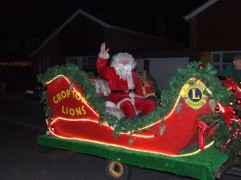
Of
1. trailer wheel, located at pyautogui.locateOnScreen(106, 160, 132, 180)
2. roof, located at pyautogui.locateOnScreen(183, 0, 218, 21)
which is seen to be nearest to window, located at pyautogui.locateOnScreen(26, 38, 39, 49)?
roof, located at pyautogui.locateOnScreen(183, 0, 218, 21)

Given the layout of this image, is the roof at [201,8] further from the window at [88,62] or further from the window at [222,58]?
the window at [88,62]

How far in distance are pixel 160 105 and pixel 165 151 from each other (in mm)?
629

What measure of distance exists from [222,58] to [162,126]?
12.7m

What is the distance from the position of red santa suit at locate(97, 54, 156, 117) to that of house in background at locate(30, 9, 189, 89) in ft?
40.3

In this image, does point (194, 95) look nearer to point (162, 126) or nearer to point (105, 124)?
point (162, 126)

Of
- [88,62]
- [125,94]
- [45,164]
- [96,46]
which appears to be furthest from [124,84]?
[88,62]

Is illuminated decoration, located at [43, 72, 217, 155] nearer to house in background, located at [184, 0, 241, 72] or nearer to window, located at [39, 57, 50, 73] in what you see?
house in background, located at [184, 0, 241, 72]

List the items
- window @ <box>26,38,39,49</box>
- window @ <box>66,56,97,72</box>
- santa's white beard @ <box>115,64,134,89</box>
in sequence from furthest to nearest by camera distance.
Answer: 1. window @ <box>26,38,39,49</box>
2. window @ <box>66,56,97,72</box>
3. santa's white beard @ <box>115,64,134,89</box>

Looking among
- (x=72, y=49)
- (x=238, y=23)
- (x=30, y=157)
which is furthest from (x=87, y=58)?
(x=30, y=157)

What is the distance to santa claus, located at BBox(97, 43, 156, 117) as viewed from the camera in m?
5.41

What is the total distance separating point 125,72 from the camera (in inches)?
230

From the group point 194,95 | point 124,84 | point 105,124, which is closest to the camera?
point 194,95

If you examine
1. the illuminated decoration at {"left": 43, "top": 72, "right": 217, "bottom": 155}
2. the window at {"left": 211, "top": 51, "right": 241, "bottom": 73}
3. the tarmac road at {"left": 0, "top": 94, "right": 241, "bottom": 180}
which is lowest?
the tarmac road at {"left": 0, "top": 94, "right": 241, "bottom": 180}

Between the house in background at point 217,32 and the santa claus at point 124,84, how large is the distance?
10757 millimetres
